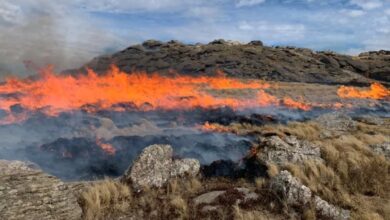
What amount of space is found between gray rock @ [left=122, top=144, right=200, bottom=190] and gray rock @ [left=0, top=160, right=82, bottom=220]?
7.91 feet

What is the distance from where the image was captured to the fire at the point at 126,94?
33438mm

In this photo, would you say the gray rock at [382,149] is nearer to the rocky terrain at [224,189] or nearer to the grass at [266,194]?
the rocky terrain at [224,189]

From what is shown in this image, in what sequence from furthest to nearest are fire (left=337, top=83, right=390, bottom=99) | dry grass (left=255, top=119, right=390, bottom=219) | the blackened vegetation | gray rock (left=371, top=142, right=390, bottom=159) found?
fire (left=337, top=83, right=390, bottom=99), gray rock (left=371, top=142, right=390, bottom=159), the blackened vegetation, dry grass (left=255, top=119, right=390, bottom=219)

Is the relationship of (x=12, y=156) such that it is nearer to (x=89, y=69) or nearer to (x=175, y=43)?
(x=89, y=69)

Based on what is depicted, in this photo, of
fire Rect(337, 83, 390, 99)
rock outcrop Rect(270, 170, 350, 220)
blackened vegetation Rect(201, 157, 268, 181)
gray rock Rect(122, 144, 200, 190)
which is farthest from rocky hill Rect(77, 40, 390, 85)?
rock outcrop Rect(270, 170, 350, 220)

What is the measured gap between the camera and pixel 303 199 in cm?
1243

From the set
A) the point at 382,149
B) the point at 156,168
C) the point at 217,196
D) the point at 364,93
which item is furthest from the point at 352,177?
the point at 364,93

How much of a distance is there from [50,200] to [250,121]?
71.7ft

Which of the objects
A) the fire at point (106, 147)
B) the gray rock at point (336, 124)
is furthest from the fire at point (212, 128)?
the fire at point (106, 147)

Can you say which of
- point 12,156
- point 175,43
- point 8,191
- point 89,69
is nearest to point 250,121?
point 12,156

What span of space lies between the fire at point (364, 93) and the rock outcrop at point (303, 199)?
4196 cm

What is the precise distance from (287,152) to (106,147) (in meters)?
9.77

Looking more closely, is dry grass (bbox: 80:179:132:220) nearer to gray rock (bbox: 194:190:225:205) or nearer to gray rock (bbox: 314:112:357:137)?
gray rock (bbox: 194:190:225:205)

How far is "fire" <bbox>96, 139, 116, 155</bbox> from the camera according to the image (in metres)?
21.0
